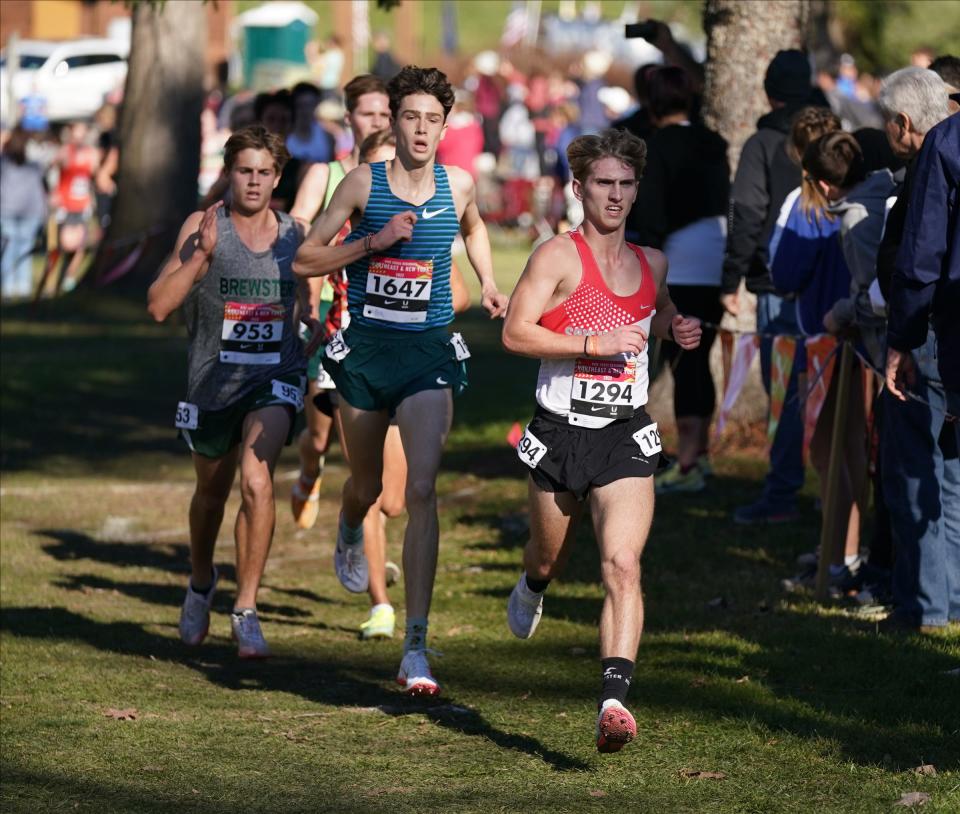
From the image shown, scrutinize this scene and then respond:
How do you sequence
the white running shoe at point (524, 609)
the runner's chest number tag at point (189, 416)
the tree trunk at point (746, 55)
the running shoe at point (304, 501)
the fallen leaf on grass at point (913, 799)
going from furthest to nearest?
the tree trunk at point (746, 55), the running shoe at point (304, 501), the runner's chest number tag at point (189, 416), the white running shoe at point (524, 609), the fallen leaf on grass at point (913, 799)

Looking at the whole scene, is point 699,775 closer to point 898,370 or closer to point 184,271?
point 898,370

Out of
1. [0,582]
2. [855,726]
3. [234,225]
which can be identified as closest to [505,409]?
[0,582]

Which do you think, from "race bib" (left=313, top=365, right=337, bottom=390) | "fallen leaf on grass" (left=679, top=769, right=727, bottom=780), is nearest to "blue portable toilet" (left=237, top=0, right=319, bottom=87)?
"race bib" (left=313, top=365, right=337, bottom=390)

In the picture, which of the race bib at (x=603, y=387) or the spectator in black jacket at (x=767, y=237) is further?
the spectator in black jacket at (x=767, y=237)

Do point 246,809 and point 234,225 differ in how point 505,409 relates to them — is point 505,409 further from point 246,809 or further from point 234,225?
point 246,809

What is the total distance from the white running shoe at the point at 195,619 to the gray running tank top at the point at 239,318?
0.87 m

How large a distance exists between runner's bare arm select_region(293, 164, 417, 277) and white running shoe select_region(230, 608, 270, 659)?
152 cm

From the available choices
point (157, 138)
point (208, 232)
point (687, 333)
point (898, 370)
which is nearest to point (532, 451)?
point (687, 333)

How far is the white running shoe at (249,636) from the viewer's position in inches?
325

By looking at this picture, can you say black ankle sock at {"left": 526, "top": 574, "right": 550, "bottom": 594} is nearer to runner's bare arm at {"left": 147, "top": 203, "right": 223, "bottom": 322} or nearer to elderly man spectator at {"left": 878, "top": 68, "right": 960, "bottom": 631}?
elderly man spectator at {"left": 878, "top": 68, "right": 960, "bottom": 631}

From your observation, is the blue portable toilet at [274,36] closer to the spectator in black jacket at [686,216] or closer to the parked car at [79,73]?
the parked car at [79,73]

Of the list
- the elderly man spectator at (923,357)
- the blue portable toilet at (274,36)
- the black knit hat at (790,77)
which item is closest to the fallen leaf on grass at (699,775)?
the elderly man spectator at (923,357)

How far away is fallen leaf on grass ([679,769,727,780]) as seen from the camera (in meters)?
6.34

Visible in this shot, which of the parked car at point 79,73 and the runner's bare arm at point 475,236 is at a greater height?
the parked car at point 79,73
